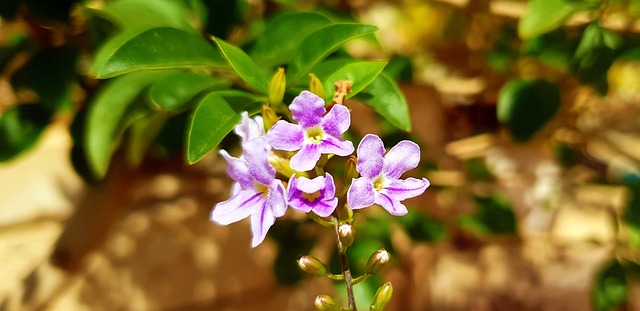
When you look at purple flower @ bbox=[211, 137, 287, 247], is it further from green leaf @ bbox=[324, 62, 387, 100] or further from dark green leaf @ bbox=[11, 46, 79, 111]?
dark green leaf @ bbox=[11, 46, 79, 111]

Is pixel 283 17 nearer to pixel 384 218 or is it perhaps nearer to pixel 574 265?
pixel 384 218

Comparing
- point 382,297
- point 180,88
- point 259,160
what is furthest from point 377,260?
point 180,88

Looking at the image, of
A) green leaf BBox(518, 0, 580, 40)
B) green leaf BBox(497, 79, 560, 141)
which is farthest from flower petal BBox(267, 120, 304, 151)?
green leaf BBox(497, 79, 560, 141)

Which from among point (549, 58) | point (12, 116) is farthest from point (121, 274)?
point (549, 58)

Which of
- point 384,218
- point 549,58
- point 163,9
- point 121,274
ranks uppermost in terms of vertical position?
point 163,9

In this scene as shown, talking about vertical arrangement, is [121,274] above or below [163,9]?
below

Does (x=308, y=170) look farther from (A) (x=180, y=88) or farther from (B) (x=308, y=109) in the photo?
(A) (x=180, y=88)
